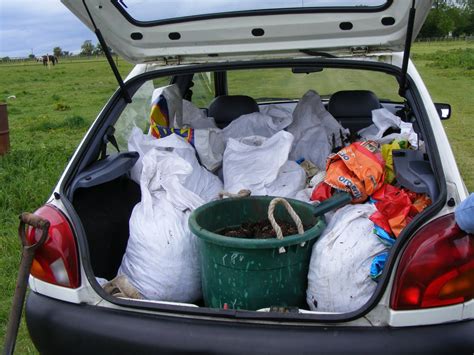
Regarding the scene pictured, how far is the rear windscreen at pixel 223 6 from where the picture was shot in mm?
2387

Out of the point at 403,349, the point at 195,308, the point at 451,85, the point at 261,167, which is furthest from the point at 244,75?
the point at 451,85

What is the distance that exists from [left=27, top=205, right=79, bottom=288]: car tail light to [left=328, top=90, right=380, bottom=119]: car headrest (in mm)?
2394

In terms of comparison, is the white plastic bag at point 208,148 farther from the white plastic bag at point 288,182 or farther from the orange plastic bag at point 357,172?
the orange plastic bag at point 357,172

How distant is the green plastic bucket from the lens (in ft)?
6.40

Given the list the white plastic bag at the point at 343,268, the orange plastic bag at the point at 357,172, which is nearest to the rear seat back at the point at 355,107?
the orange plastic bag at the point at 357,172

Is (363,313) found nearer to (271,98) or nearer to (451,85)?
(271,98)

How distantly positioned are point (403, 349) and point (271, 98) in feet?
10.5

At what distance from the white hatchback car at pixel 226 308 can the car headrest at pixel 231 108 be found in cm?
80

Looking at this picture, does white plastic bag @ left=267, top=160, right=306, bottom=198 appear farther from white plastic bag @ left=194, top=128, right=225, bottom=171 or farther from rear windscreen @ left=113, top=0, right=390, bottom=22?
rear windscreen @ left=113, top=0, right=390, bottom=22

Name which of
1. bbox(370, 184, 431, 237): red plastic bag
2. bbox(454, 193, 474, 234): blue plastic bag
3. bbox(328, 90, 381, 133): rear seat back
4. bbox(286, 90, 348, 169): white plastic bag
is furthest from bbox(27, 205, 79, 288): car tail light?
bbox(328, 90, 381, 133): rear seat back

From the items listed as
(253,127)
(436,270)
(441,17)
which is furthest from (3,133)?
(436,270)

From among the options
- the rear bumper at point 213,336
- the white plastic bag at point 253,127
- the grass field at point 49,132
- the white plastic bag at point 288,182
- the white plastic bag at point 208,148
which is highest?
the white plastic bag at point 253,127

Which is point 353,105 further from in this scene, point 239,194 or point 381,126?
point 239,194

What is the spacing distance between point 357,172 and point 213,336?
1048 millimetres
